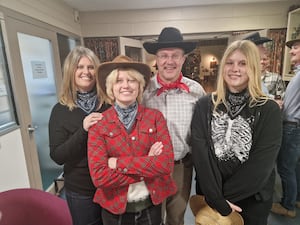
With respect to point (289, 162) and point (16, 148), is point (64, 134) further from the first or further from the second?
point (289, 162)

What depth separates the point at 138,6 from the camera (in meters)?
3.27

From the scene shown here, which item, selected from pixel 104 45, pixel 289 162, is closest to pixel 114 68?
pixel 289 162

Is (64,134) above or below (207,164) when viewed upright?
above

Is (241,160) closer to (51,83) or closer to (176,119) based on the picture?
(176,119)

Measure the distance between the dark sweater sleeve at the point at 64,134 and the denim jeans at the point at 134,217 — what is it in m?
0.35

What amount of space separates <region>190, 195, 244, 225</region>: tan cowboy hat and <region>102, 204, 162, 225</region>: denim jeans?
33 centimetres

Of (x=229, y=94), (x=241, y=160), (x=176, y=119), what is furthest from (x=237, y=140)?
(x=176, y=119)

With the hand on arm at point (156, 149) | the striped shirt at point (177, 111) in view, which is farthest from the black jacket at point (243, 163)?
the hand on arm at point (156, 149)

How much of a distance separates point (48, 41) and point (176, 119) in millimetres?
2030

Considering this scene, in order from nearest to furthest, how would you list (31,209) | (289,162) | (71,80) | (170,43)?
(31,209) < (71,80) < (170,43) < (289,162)

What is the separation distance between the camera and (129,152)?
1038 mm

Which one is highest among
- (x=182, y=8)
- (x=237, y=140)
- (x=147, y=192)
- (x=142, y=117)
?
(x=182, y=8)

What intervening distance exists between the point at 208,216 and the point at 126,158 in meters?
0.67

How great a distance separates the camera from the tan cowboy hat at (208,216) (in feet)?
3.86
